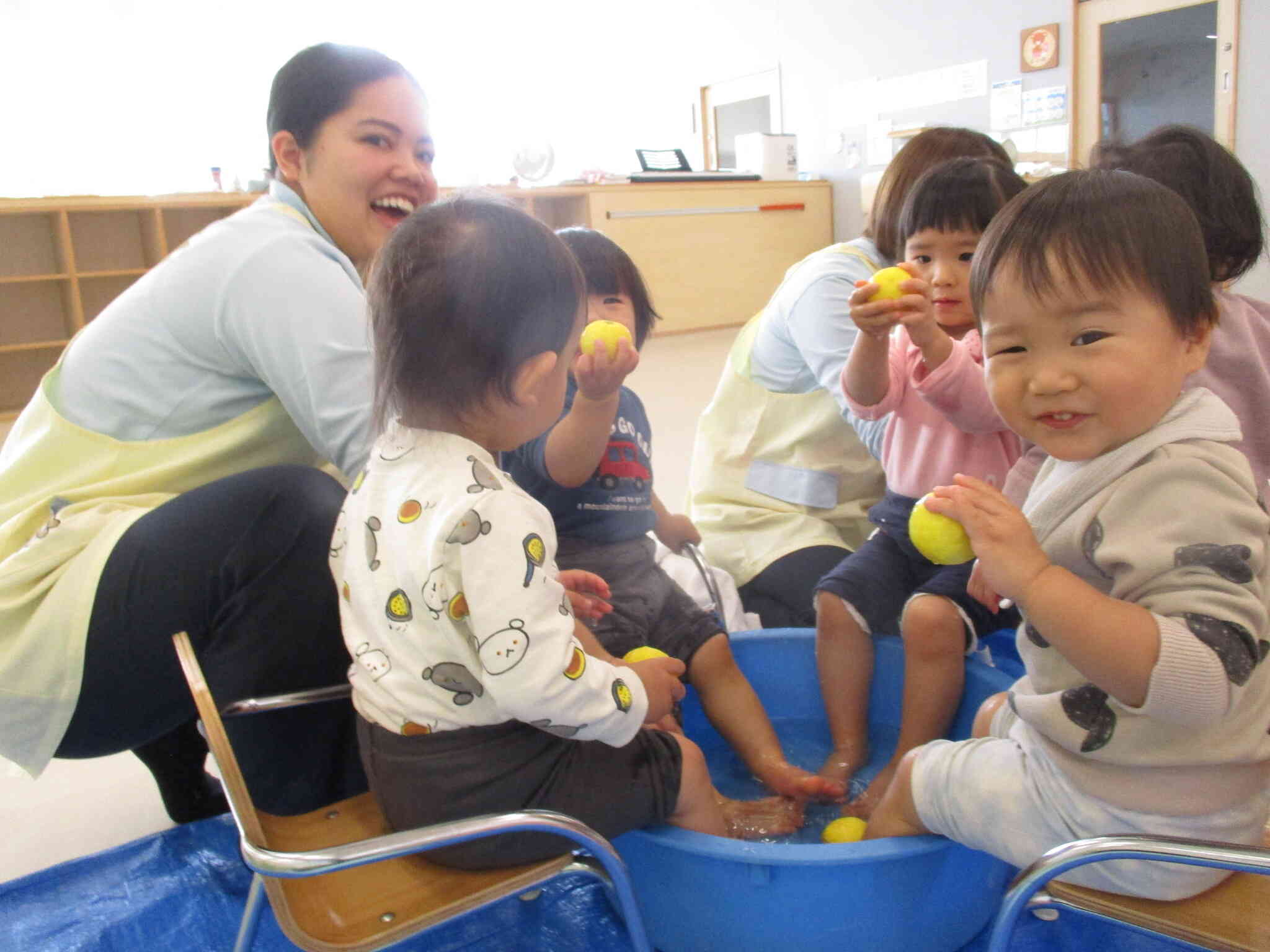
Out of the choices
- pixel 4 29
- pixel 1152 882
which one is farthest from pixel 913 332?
pixel 4 29

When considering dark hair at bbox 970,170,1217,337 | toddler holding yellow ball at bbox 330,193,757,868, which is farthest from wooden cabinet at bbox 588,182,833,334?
dark hair at bbox 970,170,1217,337

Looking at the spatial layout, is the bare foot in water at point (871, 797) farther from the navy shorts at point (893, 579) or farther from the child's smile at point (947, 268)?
the child's smile at point (947, 268)

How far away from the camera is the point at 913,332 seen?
4.11ft

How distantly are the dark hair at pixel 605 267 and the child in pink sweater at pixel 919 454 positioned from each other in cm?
32

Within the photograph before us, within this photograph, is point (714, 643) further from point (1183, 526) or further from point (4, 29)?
point (4, 29)

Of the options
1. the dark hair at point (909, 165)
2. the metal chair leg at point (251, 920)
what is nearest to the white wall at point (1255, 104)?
the dark hair at point (909, 165)

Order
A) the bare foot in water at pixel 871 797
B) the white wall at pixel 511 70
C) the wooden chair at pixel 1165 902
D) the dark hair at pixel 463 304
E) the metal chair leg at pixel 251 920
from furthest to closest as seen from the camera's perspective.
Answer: the white wall at pixel 511 70 < the bare foot in water at pixel 871 797 < the metal chair leg at pixel 251 920 < the dark hair at pixel 463 304 < the wooden chair at pixel 1165 902

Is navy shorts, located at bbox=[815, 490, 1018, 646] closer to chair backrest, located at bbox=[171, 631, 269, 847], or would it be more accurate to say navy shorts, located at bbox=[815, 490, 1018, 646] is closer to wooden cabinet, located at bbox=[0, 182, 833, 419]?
chair backrest, located at bbox=[171, 631, 269, 847]

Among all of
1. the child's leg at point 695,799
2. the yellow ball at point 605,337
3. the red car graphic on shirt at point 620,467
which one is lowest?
the child's leg at point 695,799

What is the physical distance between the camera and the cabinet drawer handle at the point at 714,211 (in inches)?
241

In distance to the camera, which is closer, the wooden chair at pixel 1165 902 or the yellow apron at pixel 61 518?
the wooden chair at pixel 1165 902

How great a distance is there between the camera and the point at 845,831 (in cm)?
118

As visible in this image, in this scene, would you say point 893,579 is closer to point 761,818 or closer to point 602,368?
point 761,818

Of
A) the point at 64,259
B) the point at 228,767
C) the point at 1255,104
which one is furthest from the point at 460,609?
the point at 1255,104
